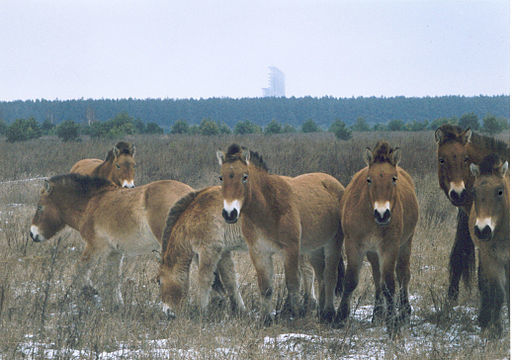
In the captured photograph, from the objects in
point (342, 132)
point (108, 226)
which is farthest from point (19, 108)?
point (108, 226)

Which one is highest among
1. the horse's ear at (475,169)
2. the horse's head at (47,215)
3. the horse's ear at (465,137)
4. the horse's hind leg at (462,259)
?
the horse's ear at (465,137)

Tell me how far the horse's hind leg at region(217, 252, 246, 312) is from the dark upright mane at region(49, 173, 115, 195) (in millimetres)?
2045

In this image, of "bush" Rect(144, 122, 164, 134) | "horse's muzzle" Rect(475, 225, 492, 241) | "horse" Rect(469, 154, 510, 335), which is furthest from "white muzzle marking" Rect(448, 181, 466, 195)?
"bush" Rect(144, 122, 164, 134)

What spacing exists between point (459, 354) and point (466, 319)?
969 millimetres

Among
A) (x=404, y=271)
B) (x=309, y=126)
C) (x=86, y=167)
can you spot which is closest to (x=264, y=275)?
(x=404, y=271)

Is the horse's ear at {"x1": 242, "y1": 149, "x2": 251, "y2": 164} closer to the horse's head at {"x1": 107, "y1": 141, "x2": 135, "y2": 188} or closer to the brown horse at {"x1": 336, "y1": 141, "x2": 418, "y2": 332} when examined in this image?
the brown horse at {"x1": 336, "y1": 141, "x2": 418, "y2": 332}

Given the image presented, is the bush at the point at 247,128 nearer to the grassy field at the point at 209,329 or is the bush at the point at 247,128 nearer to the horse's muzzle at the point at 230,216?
the grassy field at the point at 209,329

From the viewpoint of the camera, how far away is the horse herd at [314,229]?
191 inches

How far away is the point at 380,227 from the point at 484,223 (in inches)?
36.7

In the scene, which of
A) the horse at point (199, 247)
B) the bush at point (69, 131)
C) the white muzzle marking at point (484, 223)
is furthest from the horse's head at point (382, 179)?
the bush at point (69, 131)

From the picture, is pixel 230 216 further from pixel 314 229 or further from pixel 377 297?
pixel 377 297

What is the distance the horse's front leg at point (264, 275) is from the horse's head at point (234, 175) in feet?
2.04

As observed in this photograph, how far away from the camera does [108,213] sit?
22.0 feet

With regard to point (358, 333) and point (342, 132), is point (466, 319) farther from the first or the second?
point (342, 132)
